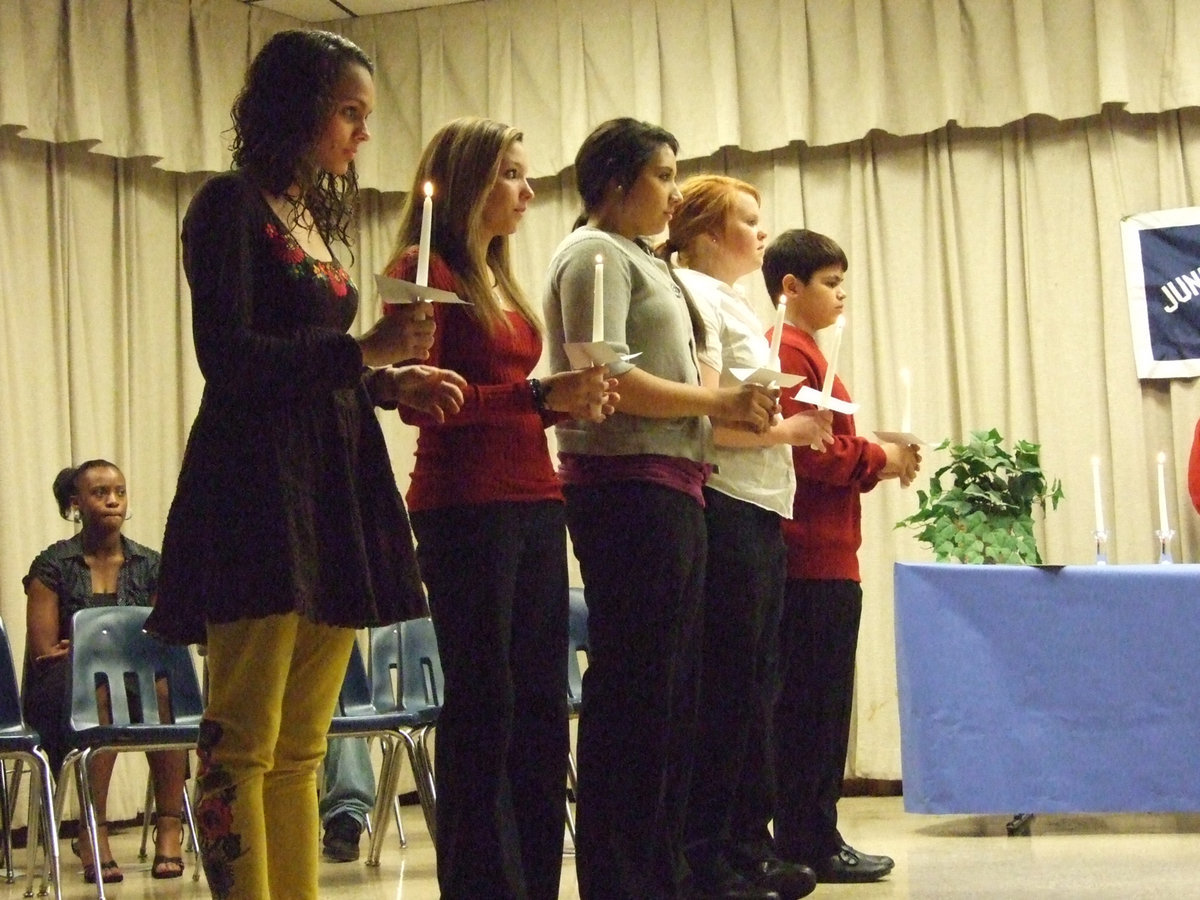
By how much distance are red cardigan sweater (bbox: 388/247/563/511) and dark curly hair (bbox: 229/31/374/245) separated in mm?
336

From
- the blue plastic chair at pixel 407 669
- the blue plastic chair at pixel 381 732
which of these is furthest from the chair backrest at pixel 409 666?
the blue plastic chair at pixel 381 732

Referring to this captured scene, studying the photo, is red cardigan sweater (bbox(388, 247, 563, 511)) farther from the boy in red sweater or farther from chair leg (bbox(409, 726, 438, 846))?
chair leg (bbox(409, 726, 438, 846))

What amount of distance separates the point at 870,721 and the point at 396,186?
2.74m

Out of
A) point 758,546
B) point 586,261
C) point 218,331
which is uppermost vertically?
point 586,261

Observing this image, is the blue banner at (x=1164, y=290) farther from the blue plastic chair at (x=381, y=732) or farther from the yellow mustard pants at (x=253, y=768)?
the yellow mustard pants at (x=253, y=768)

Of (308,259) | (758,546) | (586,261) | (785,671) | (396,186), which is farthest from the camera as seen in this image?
(396,186)

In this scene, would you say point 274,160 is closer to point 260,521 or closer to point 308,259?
point 308,259

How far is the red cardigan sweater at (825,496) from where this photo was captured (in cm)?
321

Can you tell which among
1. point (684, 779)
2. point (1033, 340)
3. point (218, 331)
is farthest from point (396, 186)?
point (218, 331)

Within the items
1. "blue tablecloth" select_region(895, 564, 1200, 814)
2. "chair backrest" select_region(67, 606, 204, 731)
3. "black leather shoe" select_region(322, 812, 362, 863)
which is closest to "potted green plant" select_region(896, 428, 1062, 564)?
"blue tablecloth" select_region(895, 564, 1200, 814)

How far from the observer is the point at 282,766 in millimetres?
1883

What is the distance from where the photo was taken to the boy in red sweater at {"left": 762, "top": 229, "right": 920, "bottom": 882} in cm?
324

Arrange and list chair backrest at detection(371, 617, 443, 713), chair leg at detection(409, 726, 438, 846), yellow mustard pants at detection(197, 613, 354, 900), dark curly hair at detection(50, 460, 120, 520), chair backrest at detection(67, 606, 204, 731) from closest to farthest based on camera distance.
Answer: yellow mustard pants at detection(197, 613, 354, 900) < chair backrest at detection(67, 606, 204, 731) < chair leg at detection(409, 726, 438, 846) < chair backrest at detection(371, 617, 443, 713) < dark curly hair at detection(50, 460, 120, 520)

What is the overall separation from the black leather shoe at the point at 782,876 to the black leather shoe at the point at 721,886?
2.4 inches
